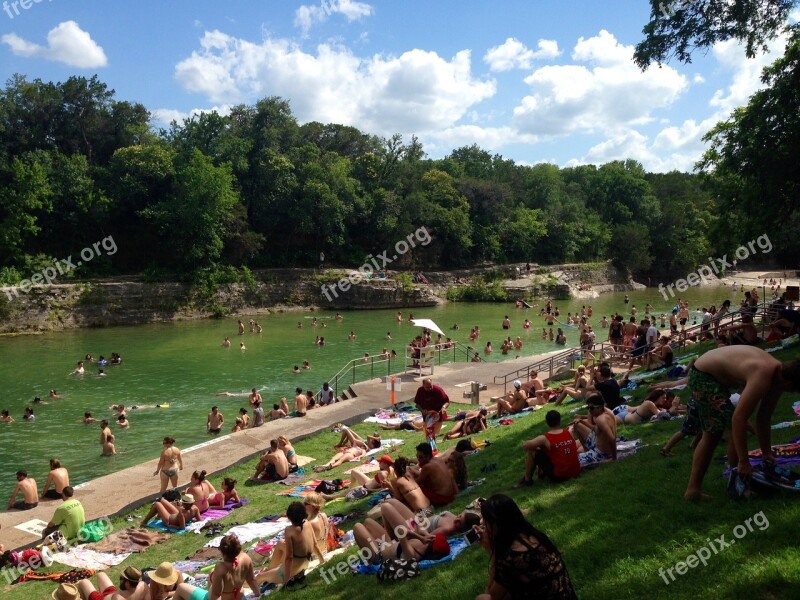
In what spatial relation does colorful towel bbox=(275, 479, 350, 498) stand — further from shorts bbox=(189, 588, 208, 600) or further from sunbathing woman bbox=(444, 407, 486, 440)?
shorts bbox=(189, 588, 208, 600)

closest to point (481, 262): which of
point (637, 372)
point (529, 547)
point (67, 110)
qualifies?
point (67, 110)

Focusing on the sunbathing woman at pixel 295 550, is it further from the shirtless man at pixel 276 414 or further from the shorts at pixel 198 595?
the shirtless man at pixel 276 414

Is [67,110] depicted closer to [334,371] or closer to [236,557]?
[334,371]

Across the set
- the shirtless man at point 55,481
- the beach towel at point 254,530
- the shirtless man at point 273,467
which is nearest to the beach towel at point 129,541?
the beach towel at point 254,530

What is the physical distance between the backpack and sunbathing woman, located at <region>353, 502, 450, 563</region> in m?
0.20

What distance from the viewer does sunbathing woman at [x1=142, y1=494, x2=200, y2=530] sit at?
11.0 meters

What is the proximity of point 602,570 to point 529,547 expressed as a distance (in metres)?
1.90

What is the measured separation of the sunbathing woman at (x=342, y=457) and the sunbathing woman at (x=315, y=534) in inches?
213

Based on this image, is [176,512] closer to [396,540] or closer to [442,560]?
→ [396,540]

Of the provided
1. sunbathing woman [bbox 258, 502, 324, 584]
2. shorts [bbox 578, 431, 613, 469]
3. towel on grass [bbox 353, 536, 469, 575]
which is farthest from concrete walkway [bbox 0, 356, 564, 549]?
shorts [bbox 578, 431, 613, 469]

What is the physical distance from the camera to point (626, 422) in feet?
36.6

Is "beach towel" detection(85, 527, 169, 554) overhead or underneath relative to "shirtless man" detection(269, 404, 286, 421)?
overhead

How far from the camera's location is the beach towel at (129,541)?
10.3 metres

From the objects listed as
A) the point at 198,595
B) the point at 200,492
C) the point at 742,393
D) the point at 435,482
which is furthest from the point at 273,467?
the point at 742,393
